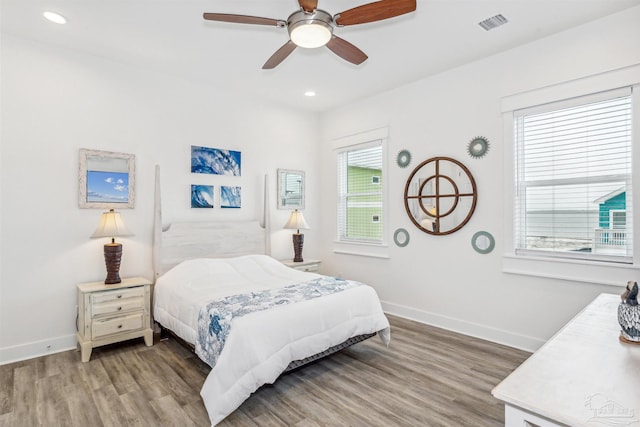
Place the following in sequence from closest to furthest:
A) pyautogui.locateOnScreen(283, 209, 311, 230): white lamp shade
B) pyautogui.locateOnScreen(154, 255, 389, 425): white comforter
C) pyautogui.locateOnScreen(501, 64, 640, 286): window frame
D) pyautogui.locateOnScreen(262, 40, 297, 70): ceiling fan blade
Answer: pyautogui.locateOnScreen(154, 255, 389, 425): white comforter, pyautogui.locateOnScreen(262, 40, 297, 70): ceiling fan blade, pyautogui.locateOnScreen(501, 64, 640, 286): window frame, pyautogui.locateOnScreen(283, 209, 311, 230): white lamp shade

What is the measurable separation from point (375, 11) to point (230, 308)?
2258mm

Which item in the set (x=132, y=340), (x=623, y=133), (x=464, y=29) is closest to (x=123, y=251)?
(x=132, y=340)

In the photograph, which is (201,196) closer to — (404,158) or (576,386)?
(404,158)

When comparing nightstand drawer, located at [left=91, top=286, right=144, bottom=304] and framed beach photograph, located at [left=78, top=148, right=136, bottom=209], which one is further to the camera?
framed beach photograph, located at [left=78, top=148, right=136, bottom=209]

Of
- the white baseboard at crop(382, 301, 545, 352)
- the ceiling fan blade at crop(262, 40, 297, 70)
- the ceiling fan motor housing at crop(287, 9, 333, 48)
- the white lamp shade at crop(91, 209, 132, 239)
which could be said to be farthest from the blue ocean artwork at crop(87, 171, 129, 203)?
the white baseboard at crop(382, 301, 545, 352)

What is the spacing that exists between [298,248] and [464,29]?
10.5 feet

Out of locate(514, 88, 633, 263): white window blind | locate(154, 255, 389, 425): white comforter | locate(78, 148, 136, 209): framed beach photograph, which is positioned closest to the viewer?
locate(154, 255, 389, 425): white comforter

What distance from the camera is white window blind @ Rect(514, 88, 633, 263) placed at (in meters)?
2.84

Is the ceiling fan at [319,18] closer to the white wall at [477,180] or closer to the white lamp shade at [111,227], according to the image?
the white wall at [477,180]

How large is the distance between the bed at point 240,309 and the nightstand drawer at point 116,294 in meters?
0.22

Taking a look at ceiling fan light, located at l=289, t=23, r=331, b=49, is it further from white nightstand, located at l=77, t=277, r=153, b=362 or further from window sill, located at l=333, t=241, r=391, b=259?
window sill, located at l=333, t=241, r=391, b=259

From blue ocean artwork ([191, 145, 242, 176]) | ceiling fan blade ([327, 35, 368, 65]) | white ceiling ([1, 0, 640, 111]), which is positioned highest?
white ceiling ([1, 0, 640, 111])

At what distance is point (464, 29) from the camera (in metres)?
3.02

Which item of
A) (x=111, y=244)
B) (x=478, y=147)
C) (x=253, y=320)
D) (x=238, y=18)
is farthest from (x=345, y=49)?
(x=111, y=244)
